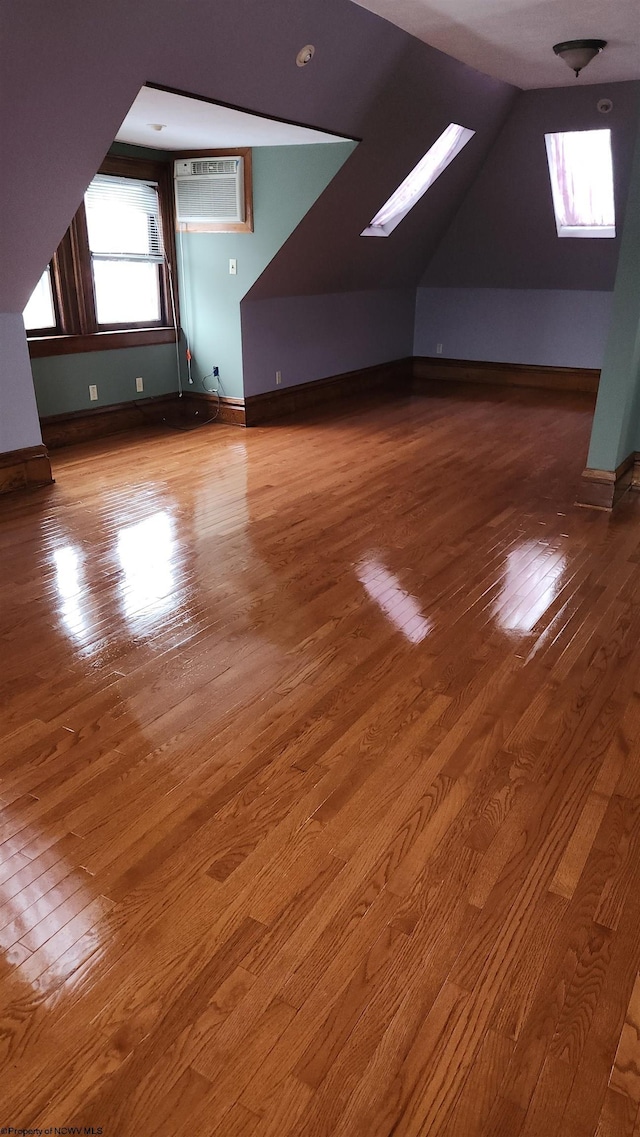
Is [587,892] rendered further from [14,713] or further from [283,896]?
[14,713]

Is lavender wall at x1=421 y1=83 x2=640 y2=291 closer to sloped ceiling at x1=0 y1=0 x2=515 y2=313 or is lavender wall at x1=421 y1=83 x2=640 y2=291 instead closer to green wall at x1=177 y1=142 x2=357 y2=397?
sloped ceiling at x1=0 y1=0 x2=515 y2=313

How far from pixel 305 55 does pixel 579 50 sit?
1.49m

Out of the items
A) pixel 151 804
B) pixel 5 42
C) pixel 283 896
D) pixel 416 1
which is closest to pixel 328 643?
pixel 151 804

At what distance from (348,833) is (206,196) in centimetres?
514

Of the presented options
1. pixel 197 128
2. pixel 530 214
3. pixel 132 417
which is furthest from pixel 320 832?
pixel 530 214

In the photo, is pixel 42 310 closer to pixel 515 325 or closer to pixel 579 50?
pixel 579 50

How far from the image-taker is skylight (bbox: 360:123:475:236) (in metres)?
5.92

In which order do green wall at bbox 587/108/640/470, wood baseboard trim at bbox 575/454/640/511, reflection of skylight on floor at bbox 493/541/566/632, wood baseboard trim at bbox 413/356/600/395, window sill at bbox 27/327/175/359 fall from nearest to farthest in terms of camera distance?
reflection of skylight on floor at bbox 493/541/566/632, green wall at bbox 587/108/640/470, wood baseboard trim at bbox 575/454/640/511, window sill at bbox 27/327/175/359, wood baseboard trim at bbox 413/356/600/395

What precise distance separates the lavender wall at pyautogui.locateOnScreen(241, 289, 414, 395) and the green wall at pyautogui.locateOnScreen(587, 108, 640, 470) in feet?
9.53

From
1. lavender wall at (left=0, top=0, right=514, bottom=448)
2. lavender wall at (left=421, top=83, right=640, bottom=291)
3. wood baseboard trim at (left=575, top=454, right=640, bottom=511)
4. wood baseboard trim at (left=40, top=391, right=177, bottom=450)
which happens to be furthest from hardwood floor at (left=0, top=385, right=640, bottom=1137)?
lavender wall at (left=421, top=83, right=640, bottom=291)

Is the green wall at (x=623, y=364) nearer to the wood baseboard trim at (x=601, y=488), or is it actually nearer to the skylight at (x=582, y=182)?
the wood baseboard trim at (x=601, y=488)

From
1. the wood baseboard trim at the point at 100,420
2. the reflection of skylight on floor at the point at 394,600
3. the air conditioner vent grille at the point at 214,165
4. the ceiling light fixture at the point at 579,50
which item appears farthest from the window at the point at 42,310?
the ceiling light fixture at the point at 579,50

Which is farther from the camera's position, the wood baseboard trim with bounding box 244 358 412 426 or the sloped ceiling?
the wood baseboard trim with bounding box 244 358 412 426

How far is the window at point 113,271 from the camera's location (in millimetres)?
5195
